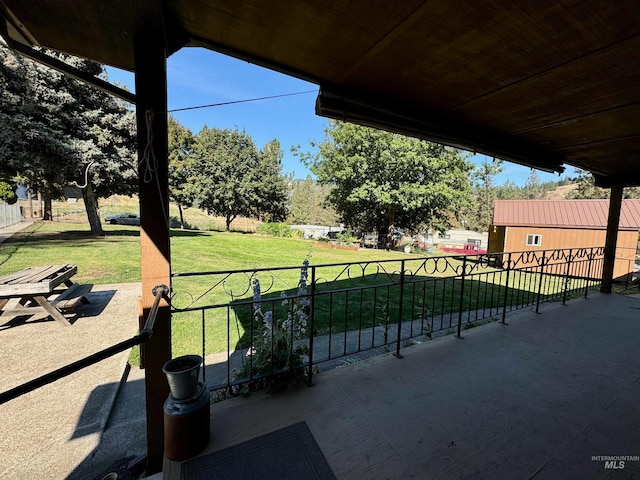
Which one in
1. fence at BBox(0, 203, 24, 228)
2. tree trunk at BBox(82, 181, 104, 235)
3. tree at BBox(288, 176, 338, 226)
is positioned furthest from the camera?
tree at BBox(288, 176, 338, 226)

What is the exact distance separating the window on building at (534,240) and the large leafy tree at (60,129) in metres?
15.5

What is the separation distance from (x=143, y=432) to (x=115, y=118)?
12.2 metres

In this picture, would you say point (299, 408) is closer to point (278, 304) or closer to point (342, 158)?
point (278, 304)

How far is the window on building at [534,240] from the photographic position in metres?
11.9

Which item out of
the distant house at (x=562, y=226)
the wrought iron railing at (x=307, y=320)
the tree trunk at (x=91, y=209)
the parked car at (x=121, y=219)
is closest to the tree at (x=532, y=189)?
the distant house at (x=562, y=226)

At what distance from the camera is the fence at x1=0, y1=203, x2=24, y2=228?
13170 millimetres

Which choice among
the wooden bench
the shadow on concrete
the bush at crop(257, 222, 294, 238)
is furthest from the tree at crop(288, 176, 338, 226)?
the shadow on concrete

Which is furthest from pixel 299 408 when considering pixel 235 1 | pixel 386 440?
pixel 235 1

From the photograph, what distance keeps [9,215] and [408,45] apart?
68.7 ft

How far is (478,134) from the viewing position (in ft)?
9.64

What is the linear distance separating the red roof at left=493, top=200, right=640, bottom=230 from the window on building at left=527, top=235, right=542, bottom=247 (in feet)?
1.62

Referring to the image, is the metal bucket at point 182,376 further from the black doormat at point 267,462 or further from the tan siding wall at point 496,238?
the tan siding wall at point 496,238

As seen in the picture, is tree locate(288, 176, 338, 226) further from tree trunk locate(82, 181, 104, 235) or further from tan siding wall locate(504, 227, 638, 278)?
tan siding wall locate(504, 227, 638, 278)

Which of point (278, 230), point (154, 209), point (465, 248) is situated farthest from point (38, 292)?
point (465, 248)
